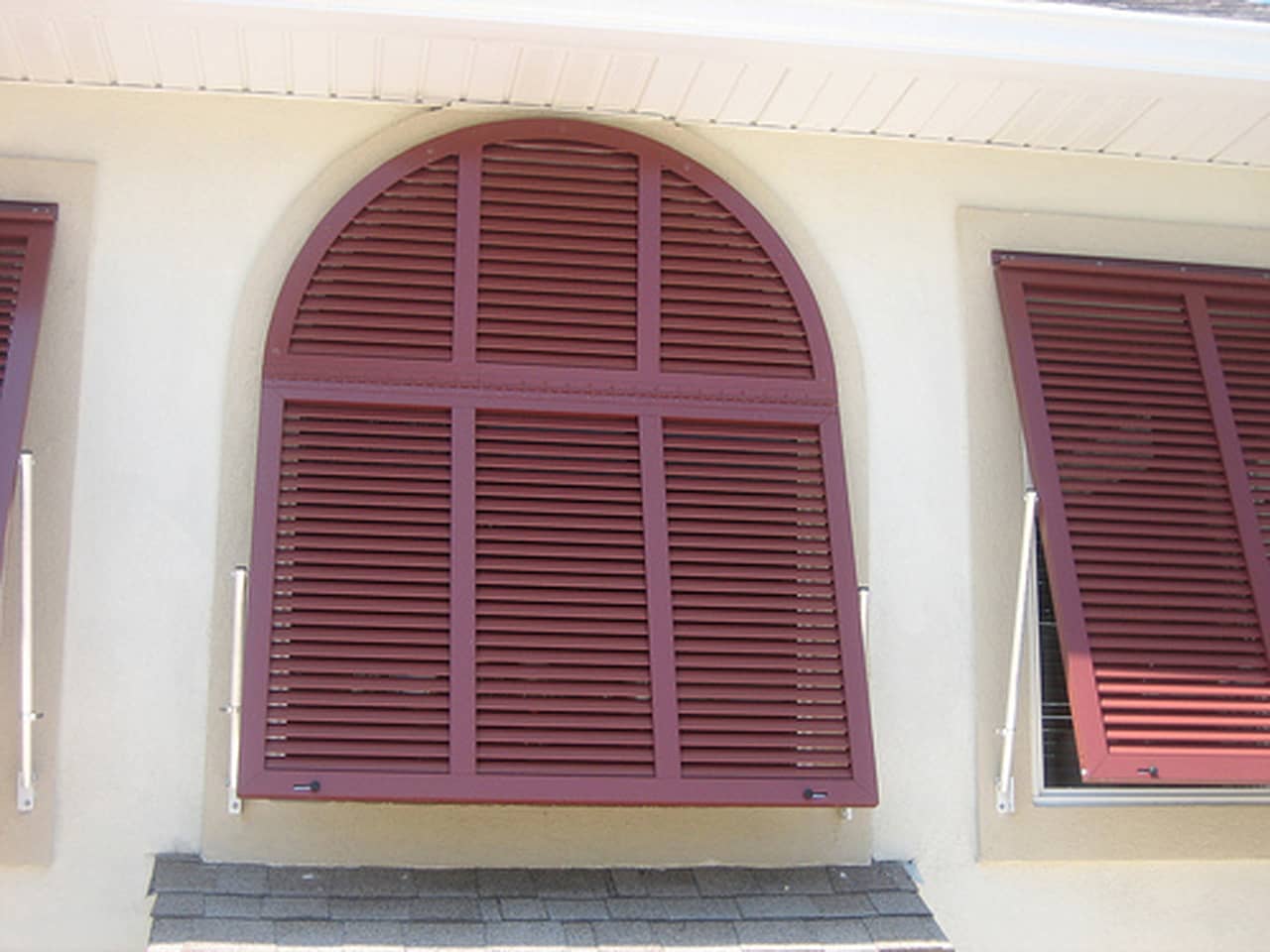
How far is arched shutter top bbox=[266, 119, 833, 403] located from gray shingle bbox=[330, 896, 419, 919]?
181 cm

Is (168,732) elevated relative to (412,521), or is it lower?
lower

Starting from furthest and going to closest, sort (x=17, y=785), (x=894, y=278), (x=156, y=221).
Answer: (x=894, y=278), (x=156, y=221), (x=17, y=785)

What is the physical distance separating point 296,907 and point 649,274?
8.51 feet

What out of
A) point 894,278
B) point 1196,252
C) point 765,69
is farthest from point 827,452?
point 1196,252

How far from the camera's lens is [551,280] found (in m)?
6.39

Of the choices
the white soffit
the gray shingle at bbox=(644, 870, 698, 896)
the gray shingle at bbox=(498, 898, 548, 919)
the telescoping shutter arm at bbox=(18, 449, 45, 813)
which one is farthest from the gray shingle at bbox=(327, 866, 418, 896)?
the white soffit

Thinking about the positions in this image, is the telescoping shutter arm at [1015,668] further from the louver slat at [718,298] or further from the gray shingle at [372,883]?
the gray shingle at [372,883]

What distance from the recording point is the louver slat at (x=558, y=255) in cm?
632

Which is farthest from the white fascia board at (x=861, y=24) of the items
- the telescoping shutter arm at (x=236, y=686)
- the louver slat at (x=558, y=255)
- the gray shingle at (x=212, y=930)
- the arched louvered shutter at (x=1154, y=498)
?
the gray shingle at (x=212, y=930)

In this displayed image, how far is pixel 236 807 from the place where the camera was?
5961 millimetres

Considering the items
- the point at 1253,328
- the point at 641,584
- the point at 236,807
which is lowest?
the point at 236,807

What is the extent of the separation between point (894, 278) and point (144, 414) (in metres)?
2.91

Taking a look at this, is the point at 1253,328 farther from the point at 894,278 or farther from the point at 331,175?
the point at 331,175

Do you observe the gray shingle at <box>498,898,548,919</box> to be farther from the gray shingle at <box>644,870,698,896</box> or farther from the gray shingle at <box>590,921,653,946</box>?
the gray shingle at <box>644,870,698,896</box>
